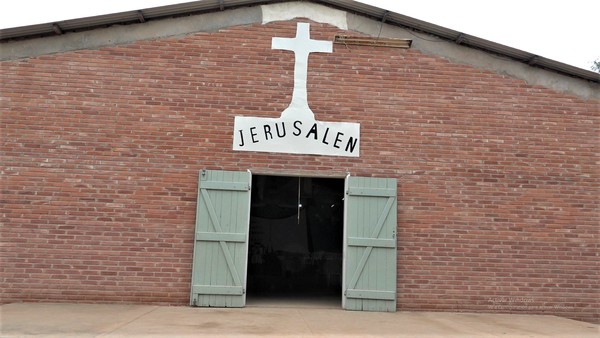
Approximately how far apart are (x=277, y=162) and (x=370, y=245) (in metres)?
1.99

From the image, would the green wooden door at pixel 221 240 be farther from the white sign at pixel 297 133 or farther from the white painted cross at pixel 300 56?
the white painted cross at pixel 300 56

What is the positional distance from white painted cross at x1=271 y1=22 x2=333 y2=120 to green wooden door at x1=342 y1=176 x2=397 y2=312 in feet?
4.59

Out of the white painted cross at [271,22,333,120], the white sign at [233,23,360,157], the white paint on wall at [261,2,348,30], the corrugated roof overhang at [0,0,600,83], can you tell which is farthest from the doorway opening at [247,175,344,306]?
the corrugated roof overhang at [0,0,600,83]

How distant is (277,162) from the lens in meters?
8.04

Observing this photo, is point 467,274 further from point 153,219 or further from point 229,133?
point 153,219

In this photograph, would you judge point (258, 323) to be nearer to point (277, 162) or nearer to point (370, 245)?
point (370, 245)

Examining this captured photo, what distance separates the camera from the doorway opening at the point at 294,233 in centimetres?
1264

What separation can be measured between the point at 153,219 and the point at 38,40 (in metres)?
3.47

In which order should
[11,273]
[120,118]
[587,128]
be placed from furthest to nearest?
[587,128], [120,118], [11,273]

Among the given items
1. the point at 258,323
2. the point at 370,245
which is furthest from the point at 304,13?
the point at 258,323

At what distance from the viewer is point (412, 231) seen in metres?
8.02

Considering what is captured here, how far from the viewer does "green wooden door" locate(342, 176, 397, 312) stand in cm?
777

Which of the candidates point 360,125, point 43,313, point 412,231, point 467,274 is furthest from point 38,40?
point 467,274

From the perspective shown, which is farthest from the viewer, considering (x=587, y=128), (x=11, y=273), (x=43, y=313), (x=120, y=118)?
(x=587, y=128)
